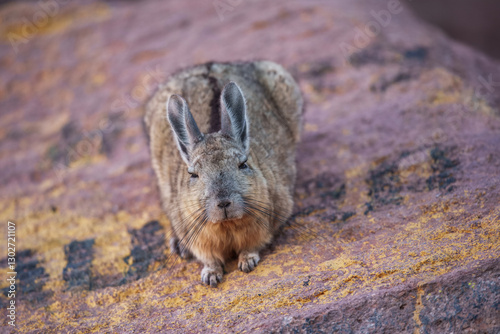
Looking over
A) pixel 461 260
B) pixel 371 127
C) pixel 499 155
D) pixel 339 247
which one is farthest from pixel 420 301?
pixel 371 127

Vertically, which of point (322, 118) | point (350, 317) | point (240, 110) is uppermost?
point (240, 110)

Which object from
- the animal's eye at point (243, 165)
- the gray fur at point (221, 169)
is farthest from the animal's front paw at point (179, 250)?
the animal's eye at point (243, 165)

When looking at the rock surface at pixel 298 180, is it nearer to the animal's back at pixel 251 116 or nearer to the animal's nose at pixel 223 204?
the animal's back at pixel 251 116

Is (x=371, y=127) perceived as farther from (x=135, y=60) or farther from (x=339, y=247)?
(x=135, y=60)

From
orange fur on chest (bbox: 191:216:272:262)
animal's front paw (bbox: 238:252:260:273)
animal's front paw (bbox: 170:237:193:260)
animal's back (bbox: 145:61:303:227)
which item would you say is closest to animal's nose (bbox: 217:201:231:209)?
orange fur on chest (bbox: 191:216:272:262)

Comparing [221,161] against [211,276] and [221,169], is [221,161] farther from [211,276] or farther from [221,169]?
[211,276]

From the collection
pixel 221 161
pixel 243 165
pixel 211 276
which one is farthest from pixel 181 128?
pixel 211 276

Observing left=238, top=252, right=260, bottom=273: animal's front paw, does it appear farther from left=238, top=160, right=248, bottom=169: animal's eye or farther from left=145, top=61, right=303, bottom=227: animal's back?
left=238, top=160, right=248, bottom=169: animal's eye

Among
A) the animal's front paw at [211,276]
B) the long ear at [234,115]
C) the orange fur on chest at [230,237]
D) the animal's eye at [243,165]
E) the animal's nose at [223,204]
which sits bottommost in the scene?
the animal's front paw at [211,276]
